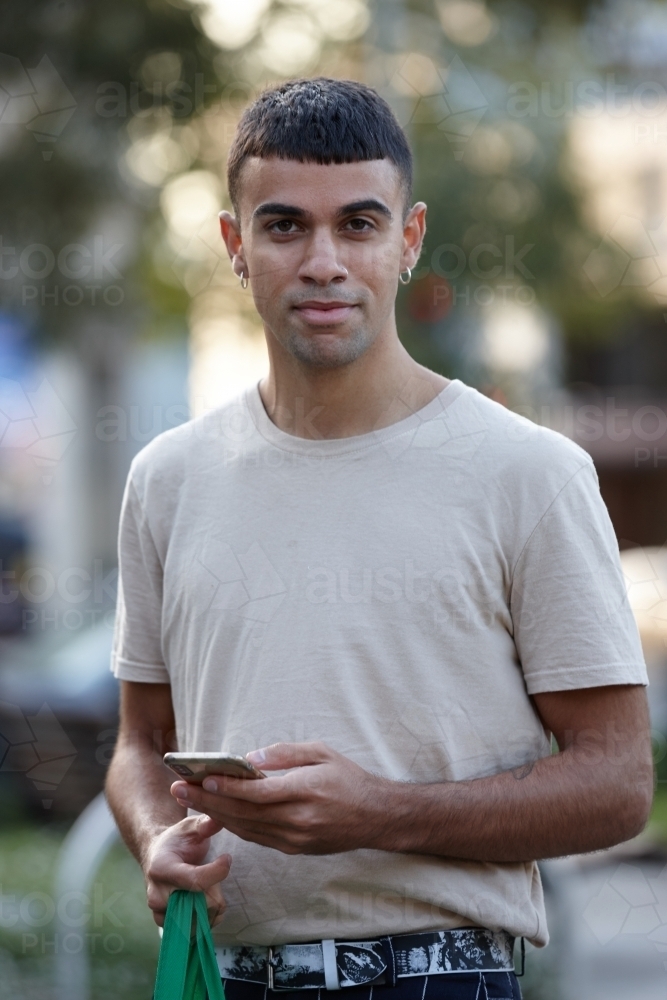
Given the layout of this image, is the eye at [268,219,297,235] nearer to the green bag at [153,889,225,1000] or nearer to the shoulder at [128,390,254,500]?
the shoulder at [128,390,254,500]

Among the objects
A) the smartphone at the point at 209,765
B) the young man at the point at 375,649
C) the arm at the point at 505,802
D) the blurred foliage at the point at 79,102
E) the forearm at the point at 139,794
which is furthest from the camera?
the blurred foliage at the point at 79,102

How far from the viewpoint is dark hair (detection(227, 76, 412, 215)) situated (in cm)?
219

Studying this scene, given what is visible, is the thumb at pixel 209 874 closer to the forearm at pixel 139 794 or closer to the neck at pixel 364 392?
the forearm at pixel 139 794

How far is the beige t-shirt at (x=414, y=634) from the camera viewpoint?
2018 millimetres

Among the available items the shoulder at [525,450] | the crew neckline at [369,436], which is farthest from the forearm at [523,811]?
the crew neckline at [369,436]

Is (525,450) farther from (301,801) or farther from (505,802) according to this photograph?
(301,801)

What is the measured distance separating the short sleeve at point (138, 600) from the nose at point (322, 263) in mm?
558

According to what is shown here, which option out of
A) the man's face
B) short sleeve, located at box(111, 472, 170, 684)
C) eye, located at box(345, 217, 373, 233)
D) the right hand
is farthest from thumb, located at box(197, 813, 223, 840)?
eye, located at box(345, 217, 373, 233)

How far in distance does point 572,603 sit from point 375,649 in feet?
1.03

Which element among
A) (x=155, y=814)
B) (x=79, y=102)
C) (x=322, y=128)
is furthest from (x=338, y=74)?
(x=155, y=814)

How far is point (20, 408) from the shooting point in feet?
35.2

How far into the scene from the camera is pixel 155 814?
228cm

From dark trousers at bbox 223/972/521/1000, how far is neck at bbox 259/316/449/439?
885mm

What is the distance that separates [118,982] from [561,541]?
8.55 feet
